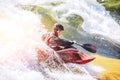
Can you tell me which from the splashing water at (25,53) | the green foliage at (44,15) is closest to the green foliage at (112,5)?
the green foliage at (44,15)

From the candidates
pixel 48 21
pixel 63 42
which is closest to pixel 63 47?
pixel 63 42

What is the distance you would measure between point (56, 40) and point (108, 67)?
69 centimetres

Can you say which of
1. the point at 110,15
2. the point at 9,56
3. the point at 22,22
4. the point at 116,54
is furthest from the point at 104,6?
the point at 9,56

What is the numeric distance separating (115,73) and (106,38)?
0.52 meters

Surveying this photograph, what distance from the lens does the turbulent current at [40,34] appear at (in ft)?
16.7

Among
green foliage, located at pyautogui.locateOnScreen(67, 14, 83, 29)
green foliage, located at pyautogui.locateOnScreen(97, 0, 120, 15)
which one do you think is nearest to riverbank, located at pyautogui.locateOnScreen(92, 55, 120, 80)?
green foliage, located at pyautogui.locateOnScreen(67, 14, 83, 29)

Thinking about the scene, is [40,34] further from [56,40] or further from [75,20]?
[75,20]

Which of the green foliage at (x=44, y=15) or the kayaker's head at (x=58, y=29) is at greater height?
the green foliage at (x=44, y=15)

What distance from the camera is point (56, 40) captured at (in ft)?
17.7

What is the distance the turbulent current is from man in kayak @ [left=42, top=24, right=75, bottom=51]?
0.23 ft

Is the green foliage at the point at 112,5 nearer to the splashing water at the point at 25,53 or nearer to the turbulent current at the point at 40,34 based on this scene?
the turbulent current at the point at 40,34

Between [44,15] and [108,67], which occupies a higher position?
[44,15]

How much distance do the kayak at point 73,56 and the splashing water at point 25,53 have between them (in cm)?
6

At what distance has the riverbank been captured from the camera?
545 cm
